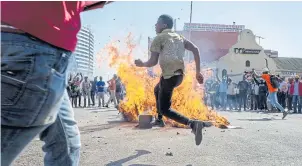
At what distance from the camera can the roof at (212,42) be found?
58500 mm

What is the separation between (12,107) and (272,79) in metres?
11.9

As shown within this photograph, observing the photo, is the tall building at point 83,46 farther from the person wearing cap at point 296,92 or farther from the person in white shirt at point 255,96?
the person in white shirt at point 255,96

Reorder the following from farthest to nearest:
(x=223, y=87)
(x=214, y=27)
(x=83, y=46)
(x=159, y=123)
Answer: (x=214, y=27) → (x=223, y=87) → (x=159, y=123) → (x=83, y=46)

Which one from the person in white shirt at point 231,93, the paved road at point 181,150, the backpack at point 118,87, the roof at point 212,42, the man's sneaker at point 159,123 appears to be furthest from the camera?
the roof at point 212,42

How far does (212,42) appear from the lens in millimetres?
62500

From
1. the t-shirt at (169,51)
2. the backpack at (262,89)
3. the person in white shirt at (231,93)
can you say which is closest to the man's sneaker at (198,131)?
the t-shirt at (169,51)

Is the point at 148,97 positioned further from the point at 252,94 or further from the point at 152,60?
the point at 252,94

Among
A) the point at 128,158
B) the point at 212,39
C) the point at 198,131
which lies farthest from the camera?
the point at 212,39

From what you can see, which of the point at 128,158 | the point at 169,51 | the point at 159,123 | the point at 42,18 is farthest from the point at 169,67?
the point at 42,18

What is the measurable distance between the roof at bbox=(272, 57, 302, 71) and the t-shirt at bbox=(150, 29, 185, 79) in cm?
5435

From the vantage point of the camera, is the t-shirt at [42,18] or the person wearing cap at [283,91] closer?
the t-shirt at [42,18]

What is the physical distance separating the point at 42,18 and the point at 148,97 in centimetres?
729

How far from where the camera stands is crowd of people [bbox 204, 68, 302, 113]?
57.5 feet

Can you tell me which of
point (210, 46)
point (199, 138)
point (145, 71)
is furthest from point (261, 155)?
point (210, 46)
